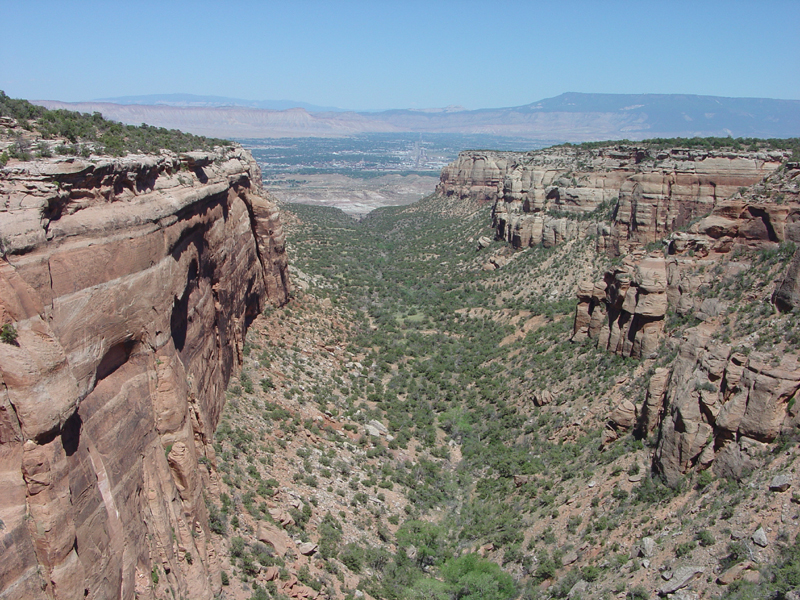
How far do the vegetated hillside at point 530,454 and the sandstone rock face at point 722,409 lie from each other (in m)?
0.07

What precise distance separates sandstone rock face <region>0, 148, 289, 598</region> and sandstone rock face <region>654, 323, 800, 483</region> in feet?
51.5

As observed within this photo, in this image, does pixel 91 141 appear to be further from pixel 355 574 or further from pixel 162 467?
pixel 355 574

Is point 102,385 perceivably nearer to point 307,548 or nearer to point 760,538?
point 307,548

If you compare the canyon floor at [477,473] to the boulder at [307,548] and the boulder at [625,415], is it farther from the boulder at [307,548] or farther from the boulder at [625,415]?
the boulder at [625,415]

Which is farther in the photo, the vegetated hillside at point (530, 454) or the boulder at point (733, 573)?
the vegetated hillside at point (530, 454)

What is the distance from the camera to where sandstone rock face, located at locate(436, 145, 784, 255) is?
41.1 metres

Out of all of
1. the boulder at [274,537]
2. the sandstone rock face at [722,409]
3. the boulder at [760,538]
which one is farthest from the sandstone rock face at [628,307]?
the boulder at [274,537]

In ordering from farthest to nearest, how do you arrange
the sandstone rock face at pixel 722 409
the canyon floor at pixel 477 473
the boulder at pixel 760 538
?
the sandstone rock face at pixel 722 409 < the canyon floor at pixel 477 473 < the boulder at pixel 760 538

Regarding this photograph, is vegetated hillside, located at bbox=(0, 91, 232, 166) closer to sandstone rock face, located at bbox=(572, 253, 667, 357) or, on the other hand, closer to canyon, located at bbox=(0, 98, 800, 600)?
canyon, located at bbox=(0, 98, 800, 600)

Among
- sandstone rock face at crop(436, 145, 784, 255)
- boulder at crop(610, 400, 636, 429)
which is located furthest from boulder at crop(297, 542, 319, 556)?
sandstone rock face at crop(436, 145, 784, 255)

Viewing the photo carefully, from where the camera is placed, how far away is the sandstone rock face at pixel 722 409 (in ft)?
56.1

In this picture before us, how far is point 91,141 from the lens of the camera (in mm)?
18094

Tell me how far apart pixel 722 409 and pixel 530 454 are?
11326 millimetres

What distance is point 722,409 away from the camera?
60.1 ft
